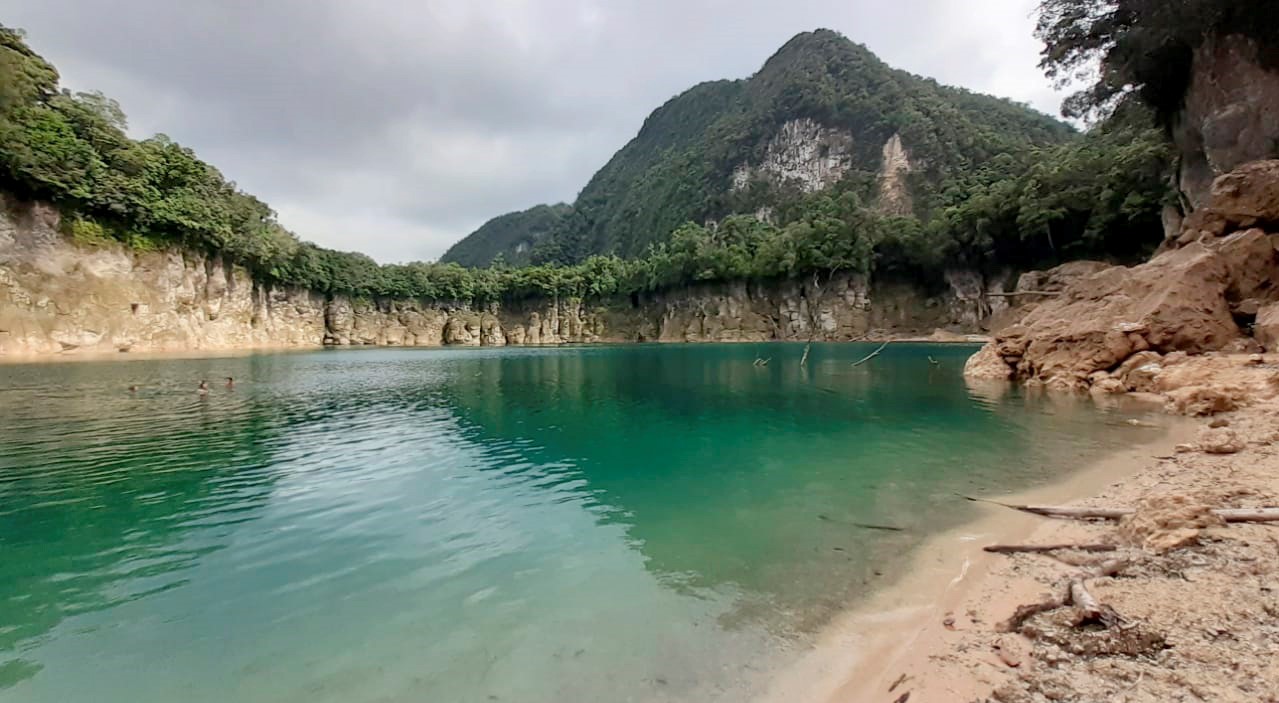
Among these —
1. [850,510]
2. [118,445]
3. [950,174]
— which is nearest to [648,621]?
[850,510]

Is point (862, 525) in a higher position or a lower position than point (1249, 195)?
lower

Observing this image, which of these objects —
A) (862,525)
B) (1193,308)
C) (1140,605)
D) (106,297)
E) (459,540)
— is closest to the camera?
(1140,605)

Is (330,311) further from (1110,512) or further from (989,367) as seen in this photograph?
(1110,512)

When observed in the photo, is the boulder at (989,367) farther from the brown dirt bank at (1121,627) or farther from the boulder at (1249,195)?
the brown dirt bank at (1121,627)

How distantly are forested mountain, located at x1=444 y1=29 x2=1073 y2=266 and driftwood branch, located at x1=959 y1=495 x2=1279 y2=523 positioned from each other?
92107 millimetres

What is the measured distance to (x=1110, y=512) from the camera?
6918mm

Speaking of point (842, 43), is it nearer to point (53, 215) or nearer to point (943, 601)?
point (53, 215)

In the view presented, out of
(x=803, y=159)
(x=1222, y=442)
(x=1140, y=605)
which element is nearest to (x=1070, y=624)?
(x=1140, y=605)

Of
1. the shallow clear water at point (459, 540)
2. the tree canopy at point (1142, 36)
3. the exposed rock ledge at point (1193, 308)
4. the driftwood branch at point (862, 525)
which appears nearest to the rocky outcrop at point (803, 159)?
the tree canopy at point (1142, 36)

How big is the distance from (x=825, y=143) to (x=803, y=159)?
570 cm

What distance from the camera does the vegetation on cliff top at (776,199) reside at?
1668 inches

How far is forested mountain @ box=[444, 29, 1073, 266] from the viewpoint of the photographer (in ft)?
331

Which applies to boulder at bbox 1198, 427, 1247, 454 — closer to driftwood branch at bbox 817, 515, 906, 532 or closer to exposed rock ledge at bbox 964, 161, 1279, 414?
exposed rock ledge at bbox 964, 161, 1279, 414

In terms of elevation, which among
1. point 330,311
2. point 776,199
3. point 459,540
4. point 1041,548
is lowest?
point 459,540
